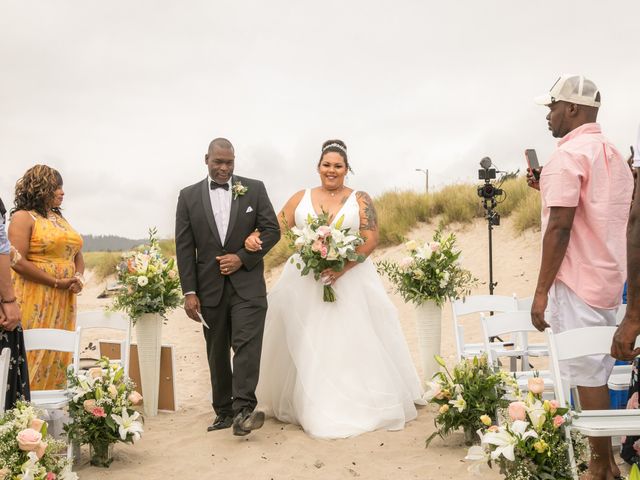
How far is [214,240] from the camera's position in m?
6.62

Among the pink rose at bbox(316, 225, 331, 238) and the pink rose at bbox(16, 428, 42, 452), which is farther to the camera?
the pink rose at bbox(316, 225, 331, 238)

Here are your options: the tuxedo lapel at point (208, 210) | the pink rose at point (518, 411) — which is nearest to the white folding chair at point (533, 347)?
the pink rose at point (518, 411)

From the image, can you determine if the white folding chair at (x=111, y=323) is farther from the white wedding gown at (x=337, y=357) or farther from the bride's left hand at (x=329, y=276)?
the bride's left hand at (x=329, y=276)

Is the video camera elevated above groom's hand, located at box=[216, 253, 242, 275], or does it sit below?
above

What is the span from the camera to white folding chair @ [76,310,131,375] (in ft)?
21.3

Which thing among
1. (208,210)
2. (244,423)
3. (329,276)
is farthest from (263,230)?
(244,423)

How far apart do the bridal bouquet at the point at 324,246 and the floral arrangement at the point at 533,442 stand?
272cm

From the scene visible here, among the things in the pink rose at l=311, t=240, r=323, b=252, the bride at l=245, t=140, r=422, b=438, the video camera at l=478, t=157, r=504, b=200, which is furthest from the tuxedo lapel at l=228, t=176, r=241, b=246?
the video camera at l=478, t=157, r=504, b=200

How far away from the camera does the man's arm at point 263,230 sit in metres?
6.55

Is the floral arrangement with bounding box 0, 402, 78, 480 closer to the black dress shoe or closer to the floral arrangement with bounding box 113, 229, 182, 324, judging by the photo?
the black dress shoe

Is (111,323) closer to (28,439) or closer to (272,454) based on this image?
(272,454)

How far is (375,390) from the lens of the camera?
673 centimetres

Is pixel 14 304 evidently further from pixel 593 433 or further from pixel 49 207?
pixel 593 433

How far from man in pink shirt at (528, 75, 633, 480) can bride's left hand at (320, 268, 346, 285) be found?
7.79 ft
